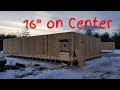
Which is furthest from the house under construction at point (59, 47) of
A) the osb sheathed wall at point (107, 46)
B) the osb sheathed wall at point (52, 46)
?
the osb sheathed wall at point (107, 46)

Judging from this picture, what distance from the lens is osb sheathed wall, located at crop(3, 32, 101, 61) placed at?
10.5 metres

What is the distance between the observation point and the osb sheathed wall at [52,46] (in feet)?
34.4

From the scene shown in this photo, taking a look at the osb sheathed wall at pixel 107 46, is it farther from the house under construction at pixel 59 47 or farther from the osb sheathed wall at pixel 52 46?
the house under construction at pixel 59 47

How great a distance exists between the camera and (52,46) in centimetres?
1135

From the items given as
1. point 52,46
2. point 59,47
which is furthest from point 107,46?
point 59,47

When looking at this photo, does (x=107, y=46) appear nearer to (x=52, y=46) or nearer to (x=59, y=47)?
(x=52, y=46)

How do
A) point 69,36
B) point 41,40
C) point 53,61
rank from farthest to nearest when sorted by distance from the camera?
point 41,40 < point 53,61 < point 69,36

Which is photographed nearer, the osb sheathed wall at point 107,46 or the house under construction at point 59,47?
the house under construction at point 59,47

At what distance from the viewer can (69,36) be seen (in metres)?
10.5

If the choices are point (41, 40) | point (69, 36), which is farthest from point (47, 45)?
point (69, 36)
